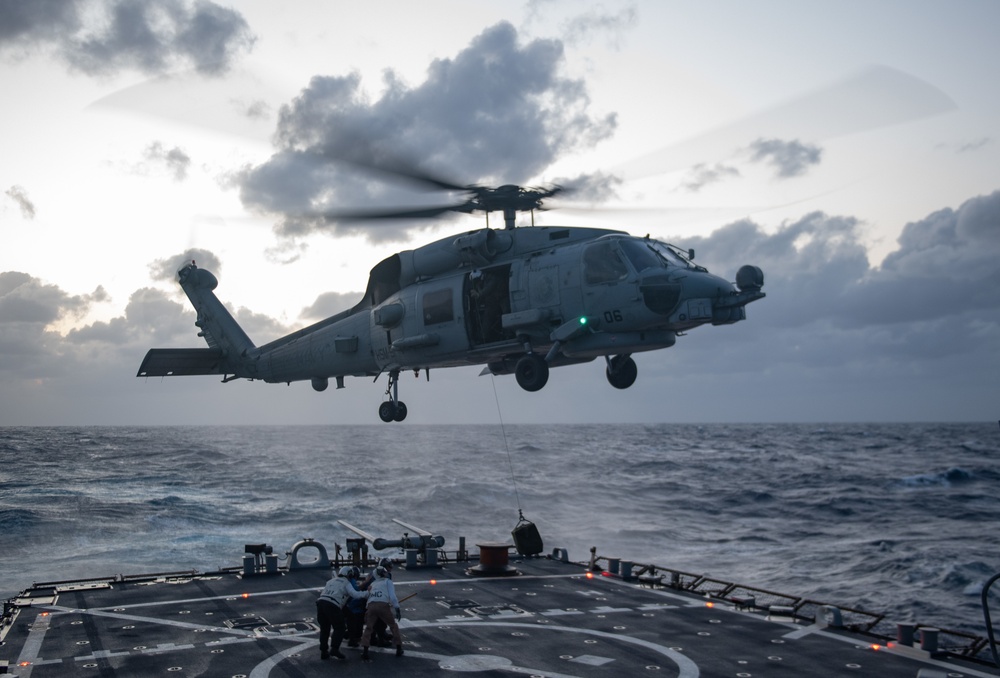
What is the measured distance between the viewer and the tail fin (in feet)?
88.8

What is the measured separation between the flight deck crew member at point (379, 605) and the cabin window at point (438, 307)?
22.1 feet

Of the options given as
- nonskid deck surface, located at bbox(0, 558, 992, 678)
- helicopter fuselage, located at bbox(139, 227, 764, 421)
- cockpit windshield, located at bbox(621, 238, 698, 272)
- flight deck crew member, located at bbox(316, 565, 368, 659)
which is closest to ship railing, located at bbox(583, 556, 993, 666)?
nonskid deck surface, located at bbox(0, 558, 992, 678)

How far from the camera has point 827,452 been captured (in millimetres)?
134750

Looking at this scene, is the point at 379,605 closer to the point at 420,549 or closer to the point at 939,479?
the point at 420,549

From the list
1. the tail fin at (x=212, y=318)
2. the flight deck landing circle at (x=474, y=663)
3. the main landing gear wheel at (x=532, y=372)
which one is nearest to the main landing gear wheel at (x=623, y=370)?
the main landing gear wheel at (x=532, y=372)

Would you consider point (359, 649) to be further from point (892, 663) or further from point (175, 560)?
point (175, 560)

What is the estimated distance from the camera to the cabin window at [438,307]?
1953 centimetres

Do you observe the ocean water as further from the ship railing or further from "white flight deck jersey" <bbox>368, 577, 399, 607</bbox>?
"white flight deck jersey" <bbox>368, 577, 399, 607</bbox>

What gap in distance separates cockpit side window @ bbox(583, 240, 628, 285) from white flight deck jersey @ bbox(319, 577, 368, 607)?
7.88 metres

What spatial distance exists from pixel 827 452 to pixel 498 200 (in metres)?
130

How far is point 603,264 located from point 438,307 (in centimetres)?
454

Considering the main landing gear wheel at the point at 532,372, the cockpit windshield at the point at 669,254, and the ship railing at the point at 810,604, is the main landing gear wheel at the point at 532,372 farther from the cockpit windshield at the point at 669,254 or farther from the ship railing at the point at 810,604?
the ship railing at the point at 810,604

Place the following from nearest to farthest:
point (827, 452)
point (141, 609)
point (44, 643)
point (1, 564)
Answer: point (44, 643), point (141, 609), point (1, 564), point (827, 452)

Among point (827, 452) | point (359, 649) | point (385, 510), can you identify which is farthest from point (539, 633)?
point (827, 452)
